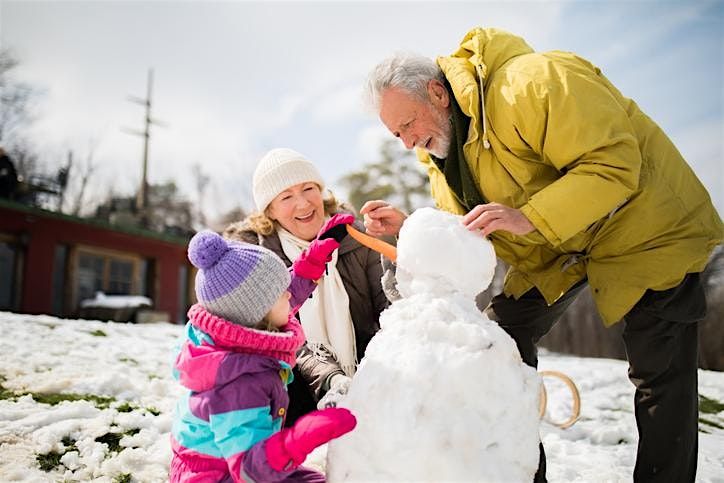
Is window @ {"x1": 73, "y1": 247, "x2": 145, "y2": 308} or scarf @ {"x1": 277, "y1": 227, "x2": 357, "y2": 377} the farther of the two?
window @ {"x1": 73, "y1": 247, "x2": 145, "y2": 308}

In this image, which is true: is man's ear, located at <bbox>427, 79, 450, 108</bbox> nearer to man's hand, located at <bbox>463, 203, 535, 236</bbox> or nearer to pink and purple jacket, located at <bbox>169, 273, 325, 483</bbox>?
man's hand, located at <bbox>463, 203, 535, 236</bbox>

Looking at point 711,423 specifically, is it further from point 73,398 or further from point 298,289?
point 73,398

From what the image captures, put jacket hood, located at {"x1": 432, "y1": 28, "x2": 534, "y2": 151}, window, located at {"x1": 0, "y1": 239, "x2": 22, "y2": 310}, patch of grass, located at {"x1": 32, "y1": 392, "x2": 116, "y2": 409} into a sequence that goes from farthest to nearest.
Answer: window, located at {"x1": 0, "y1": 239, "x2": 22, "y2": 310}
patch of grass, located at {"x1": 32, "y1": 392, "x2": 116, "y2": 409}
jacket hood, located at {"x1": 432, "y1": 28, "x2": 534, "y2": 151}

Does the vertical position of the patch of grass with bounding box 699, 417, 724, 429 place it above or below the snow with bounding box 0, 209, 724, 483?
below

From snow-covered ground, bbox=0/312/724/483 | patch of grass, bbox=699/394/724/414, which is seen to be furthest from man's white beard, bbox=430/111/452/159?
patch of grass, bbox=699/394/724/414

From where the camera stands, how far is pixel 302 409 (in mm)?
2533

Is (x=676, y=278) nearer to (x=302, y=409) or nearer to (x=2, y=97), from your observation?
(x=302, y=409)

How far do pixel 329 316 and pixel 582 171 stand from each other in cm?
138

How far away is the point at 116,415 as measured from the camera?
3004mm

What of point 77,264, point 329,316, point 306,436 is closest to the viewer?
Answer: point 306,436

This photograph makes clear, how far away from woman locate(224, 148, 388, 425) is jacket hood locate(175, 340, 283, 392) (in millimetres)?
892

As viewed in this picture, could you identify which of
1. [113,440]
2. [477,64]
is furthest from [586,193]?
[113,440]

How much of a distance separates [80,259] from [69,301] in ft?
4.06

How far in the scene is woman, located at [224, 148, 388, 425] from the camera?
266 cm
